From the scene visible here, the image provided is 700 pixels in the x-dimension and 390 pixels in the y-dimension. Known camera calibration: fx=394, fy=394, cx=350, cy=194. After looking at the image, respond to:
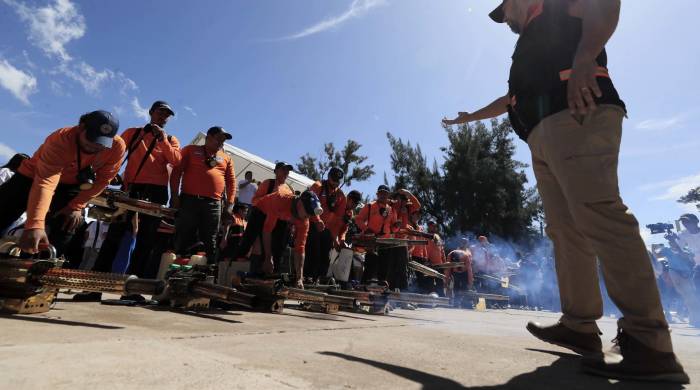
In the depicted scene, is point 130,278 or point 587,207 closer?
point 587,207

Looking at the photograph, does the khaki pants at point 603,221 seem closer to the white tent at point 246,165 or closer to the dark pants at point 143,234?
the dark pants at point 143,234

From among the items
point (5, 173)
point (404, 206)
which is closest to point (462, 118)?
point (5, 173)

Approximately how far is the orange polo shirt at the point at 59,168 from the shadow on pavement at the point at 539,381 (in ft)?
6.16

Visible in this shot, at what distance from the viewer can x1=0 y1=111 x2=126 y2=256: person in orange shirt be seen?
2.22m

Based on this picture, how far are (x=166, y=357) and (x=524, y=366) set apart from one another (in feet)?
4.21

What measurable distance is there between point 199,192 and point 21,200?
1.59 m

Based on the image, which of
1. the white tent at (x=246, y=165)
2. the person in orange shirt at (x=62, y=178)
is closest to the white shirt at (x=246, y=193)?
the white tent at (x=246, y=165)

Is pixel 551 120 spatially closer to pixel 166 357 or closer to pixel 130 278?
pixel 166 357

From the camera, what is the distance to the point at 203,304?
317 centimetres

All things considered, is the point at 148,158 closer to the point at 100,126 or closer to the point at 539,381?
the point at 100,126

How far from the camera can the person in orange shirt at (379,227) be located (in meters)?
7.16

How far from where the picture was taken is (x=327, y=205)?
6191 millimetres

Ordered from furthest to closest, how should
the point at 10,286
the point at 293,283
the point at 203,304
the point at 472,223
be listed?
the point at 472,223 → the point at 293,283 → the point at 203,304 → the point at 10,286

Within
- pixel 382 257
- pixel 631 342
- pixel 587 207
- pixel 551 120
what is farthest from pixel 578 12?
pixel 382 257
